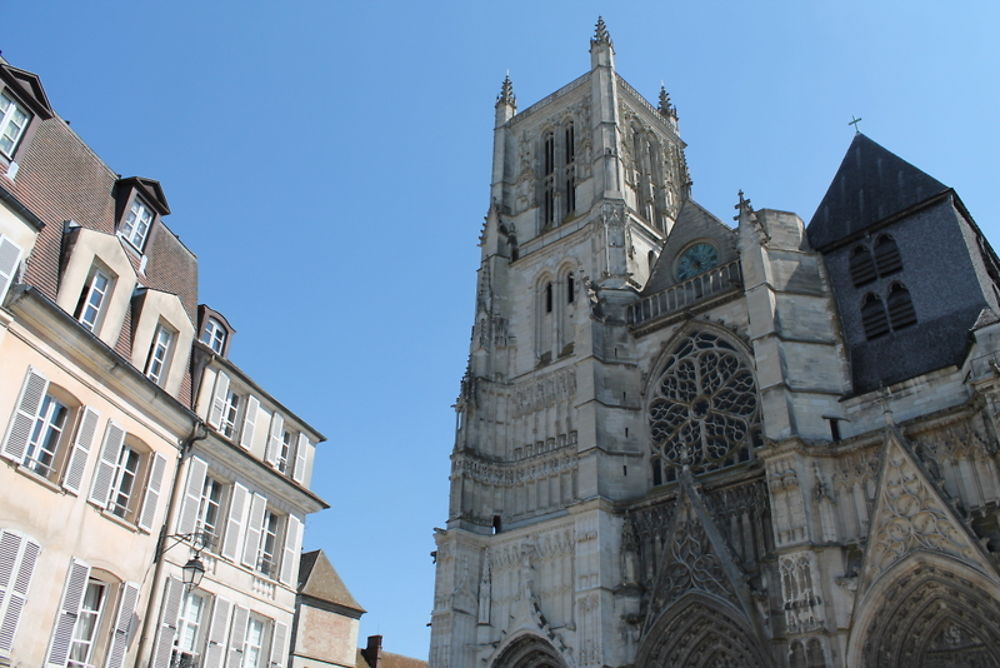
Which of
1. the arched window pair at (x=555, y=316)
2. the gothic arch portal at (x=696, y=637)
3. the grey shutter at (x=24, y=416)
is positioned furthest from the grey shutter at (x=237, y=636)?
the arched window pair at (x=555, y=316)

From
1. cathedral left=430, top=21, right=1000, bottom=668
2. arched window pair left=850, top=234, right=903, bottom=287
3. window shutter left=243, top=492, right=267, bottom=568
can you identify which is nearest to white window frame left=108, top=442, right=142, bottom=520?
window shutter left=243, top=492, right=267, bottom=568

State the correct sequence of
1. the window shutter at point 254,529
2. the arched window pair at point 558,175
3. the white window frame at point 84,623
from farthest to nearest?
the arched window pair at point 558,175 < the window shutter at point 254,529 < the white window frame at point 84,623

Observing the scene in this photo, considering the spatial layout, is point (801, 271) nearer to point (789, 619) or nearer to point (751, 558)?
point (751, 558)

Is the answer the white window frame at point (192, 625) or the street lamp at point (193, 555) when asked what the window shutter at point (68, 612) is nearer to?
the street lamp at point (193, 555)

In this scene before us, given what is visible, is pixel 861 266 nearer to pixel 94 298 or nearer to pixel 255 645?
pixel 255 645

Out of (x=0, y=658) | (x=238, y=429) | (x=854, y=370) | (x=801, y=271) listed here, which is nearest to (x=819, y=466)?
(x=854, y=370)

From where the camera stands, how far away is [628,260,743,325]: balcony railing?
2197 centimetres

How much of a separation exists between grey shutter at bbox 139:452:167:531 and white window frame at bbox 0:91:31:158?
189 inches

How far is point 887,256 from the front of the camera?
66.3ft

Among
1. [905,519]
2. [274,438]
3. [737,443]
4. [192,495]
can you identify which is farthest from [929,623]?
[192,495]

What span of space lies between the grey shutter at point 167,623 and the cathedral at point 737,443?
30.1 feet

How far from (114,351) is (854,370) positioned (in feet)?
50.1

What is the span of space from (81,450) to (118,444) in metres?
0.76

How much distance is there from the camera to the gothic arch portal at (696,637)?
55.5ft
